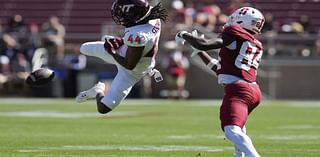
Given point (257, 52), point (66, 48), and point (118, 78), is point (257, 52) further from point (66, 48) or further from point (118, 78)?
point (66, 48)

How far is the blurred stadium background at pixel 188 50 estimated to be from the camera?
24750 millimetres

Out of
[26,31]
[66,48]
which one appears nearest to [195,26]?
[66,48]

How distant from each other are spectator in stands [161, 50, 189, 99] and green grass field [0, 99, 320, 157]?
4956mm

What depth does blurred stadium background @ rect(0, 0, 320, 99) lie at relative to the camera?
24.8 meters

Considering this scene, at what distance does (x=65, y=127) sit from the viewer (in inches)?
517

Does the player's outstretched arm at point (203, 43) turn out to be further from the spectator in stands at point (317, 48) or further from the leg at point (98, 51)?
the spectator in stands at point (317, 48)

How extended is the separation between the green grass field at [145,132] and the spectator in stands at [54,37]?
6.33 metres

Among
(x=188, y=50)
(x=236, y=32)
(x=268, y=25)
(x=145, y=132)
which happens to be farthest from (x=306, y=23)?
(x=236, y=32)

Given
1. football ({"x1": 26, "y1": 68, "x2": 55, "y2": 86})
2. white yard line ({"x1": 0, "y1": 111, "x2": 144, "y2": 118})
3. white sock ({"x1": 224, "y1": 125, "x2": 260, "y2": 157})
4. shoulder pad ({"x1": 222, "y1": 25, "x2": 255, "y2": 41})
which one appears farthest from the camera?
white yard line ({"x1": 0, "y1": 111, "x2": 144, "y2": 118})

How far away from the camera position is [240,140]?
7.06 meters

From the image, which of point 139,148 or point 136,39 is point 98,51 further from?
point 139,148

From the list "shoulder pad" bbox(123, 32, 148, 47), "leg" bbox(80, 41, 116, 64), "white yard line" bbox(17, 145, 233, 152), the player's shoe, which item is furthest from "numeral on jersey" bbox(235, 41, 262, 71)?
"white yard line" bbox(17, 145, 233, 152)

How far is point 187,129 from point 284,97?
12349 mm

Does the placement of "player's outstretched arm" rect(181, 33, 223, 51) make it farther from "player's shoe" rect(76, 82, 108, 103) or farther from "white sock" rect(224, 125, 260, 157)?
"player's shoe" rect(76, 82, 108, 103)
